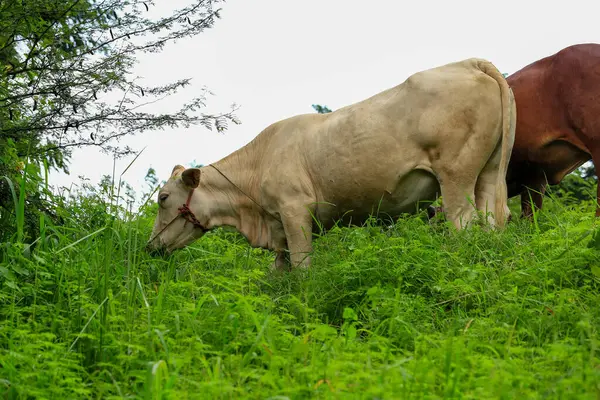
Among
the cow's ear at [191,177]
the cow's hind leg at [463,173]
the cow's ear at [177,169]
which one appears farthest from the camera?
the cow's ear at [177,169]

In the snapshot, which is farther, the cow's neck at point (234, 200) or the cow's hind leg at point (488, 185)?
the cow's neck at point (234, 200)

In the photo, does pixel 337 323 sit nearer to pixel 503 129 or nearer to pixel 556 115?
pixel 503 129

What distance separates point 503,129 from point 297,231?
6.58ft

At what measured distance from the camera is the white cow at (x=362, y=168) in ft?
22.5

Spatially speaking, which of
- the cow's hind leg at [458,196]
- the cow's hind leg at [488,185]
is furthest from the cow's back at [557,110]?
the cow's hind leg at [458,196]

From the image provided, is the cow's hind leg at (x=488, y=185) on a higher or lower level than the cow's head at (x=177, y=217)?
lower

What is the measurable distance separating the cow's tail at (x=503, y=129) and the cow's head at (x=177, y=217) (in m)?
2.85

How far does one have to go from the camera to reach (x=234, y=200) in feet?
27.0

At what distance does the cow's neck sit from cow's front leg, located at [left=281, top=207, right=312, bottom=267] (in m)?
0.63

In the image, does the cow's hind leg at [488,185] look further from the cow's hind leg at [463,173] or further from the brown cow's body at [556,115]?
the brown cow's body at [556,115]

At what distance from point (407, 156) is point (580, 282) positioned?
6.77ft

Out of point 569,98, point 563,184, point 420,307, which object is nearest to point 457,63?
point 569,98

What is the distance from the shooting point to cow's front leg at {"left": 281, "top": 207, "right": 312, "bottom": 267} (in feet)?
24.4

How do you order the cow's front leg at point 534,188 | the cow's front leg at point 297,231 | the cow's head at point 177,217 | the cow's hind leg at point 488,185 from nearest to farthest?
the cow's hind leg at point 488,185, the cow's front leg at point 297,231, the cow's head at point 177,217, the cow's front leg at point 534,188
